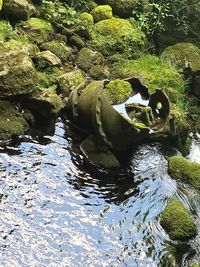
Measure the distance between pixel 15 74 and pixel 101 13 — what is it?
14.2 feet

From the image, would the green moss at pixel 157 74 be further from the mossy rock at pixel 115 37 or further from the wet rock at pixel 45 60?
the wet rock at pixel 45 60

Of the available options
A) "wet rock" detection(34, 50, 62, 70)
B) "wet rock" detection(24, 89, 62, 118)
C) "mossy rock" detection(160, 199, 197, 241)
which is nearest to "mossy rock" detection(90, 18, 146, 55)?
"wet rock" detection(34, 50, 62, 70)


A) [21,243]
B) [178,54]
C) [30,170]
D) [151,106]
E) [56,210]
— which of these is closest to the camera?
[21,243]

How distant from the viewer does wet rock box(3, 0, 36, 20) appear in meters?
8.52

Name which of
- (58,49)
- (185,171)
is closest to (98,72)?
(58,49)

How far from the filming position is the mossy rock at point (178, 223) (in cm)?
546

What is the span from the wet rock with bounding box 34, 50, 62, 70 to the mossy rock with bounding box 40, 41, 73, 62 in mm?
280

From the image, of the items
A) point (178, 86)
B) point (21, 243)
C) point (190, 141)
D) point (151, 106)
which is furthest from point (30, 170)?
point (178, 86)

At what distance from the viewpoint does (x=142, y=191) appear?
6312 millimetres

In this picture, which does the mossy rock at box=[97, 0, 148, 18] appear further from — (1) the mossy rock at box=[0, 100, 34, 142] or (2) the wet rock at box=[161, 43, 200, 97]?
(1) the mossy rock at box=[0, 100, 34, 142]

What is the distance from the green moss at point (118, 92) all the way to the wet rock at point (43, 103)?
46.0 inches

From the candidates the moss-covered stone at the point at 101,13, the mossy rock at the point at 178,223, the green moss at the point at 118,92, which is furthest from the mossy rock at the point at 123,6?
the mossy rock at the point at 178,223

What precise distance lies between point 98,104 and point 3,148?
1.48 metres

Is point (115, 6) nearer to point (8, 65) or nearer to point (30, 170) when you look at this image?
point (8, 65)
